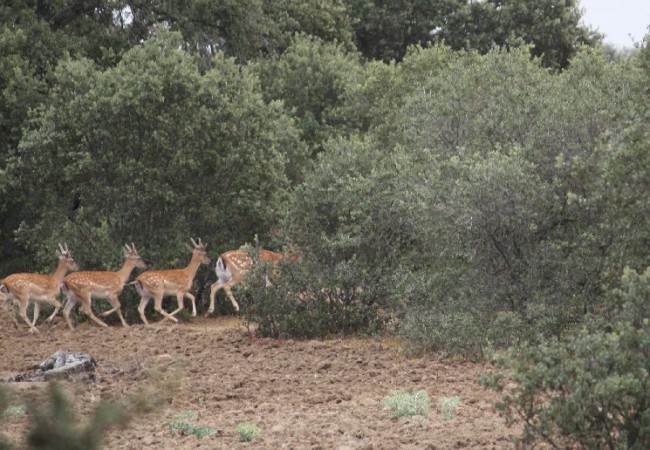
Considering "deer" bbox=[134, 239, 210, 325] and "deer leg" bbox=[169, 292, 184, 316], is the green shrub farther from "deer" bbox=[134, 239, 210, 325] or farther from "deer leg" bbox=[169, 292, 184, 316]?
"deer leg" bbox=[169, 292, 184, 316]

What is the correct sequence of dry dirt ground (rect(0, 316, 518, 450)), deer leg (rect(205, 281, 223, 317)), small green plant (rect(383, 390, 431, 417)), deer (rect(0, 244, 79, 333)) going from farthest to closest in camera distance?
deer leg (rect(205, 281, 223, 317)), deer (rect(0, 244, 79, 333)), small green plant (rect(383, 390, 431, 417)), dry dirt ground (rect(0, 316, 518, 450))

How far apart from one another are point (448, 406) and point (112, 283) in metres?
8.29

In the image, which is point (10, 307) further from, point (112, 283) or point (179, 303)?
point (179, 303)

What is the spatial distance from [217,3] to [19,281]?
8829 millimetres

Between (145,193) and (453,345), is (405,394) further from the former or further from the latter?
(145,193)

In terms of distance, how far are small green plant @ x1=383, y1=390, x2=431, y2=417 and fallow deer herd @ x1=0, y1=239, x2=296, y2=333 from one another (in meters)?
5.63

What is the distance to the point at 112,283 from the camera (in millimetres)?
17031

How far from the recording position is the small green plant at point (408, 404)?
9578 millimetres

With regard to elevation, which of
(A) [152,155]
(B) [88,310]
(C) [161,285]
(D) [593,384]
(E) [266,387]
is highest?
(A) [152,155]

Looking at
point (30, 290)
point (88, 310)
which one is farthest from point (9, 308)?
point (88, 310)

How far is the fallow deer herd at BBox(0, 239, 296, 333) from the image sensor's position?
16.8 meters

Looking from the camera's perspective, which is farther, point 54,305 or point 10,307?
point 10,307

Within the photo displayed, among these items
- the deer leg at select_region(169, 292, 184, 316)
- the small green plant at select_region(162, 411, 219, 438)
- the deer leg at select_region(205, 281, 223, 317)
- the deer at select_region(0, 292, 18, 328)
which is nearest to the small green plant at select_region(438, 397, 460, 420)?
→ the small green plant at select_region(162, 411, 219, 438)

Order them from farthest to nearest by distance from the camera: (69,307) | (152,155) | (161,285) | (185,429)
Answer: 1. (152,155)
2. (161,285)
3. (69,307)
4. (185,429)
